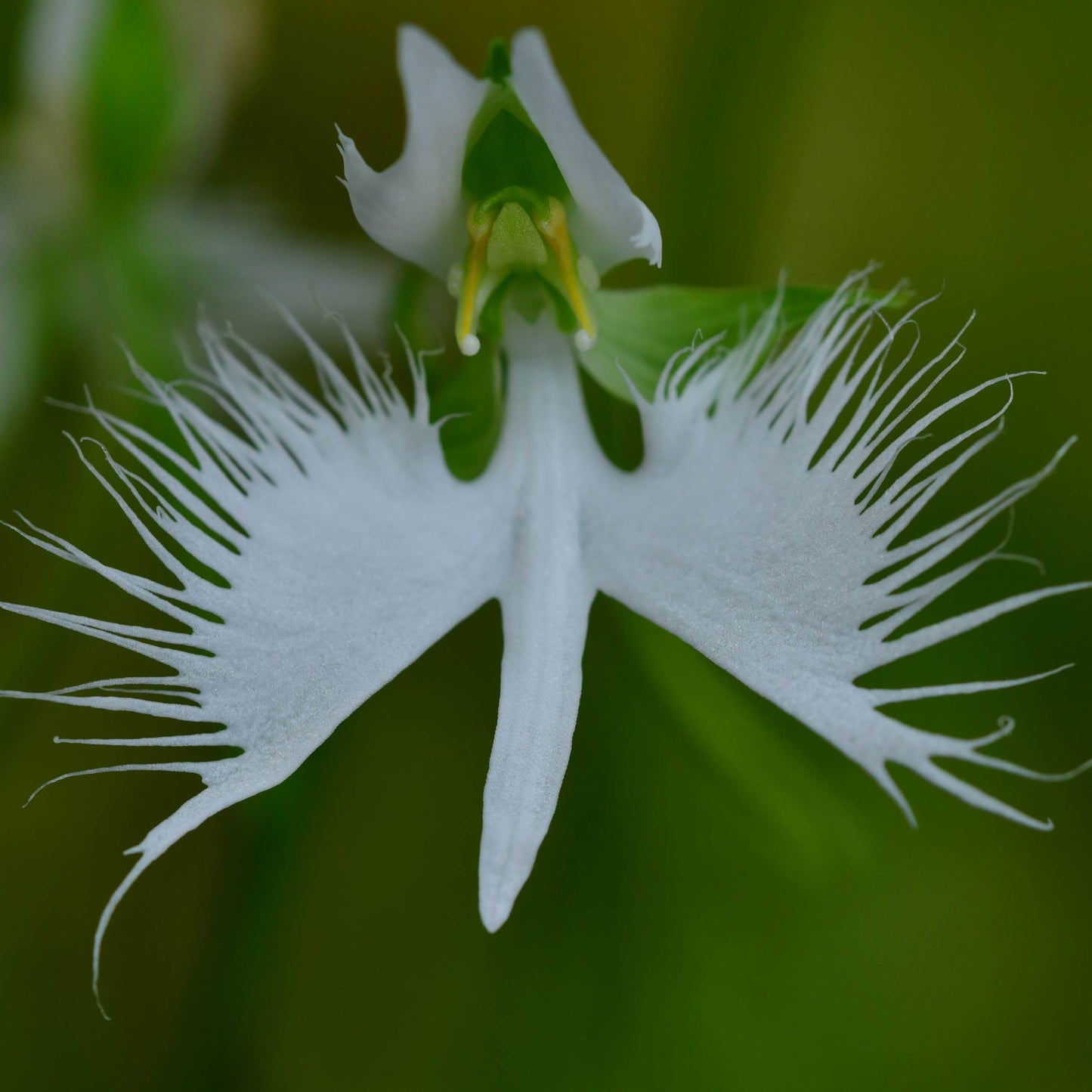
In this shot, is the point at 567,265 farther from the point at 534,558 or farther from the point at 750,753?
the point at 750,753

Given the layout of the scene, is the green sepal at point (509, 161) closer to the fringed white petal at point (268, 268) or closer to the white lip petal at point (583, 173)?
the white lip petal at point (583, 173)

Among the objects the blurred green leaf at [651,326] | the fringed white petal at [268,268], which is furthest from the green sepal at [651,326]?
the fringed white petal at [268,268]

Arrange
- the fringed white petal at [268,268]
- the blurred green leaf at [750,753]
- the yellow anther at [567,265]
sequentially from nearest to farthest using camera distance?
1. the yellow anther at [567,265]
2. the blurred green leaf at [750,753]
3. the fringed white petal at [268,268]

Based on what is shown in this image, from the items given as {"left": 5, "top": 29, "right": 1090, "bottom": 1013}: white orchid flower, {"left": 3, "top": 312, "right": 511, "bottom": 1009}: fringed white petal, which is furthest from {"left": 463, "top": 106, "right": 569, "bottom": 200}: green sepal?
{"left": 3, "top": 312, "right": 511, "bottom": 1009}: fringed white petal

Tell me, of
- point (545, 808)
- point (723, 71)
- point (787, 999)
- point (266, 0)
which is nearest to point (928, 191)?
point (723, 71)

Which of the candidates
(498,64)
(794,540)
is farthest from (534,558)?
(498,64)

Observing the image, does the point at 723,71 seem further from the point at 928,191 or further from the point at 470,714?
the point at 470,714
